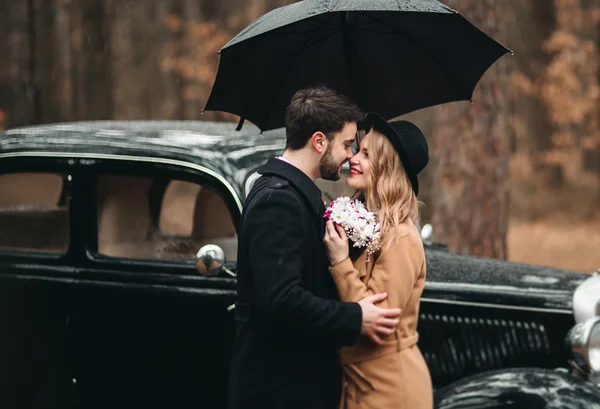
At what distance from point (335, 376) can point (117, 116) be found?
1737cm

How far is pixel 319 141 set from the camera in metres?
2.89

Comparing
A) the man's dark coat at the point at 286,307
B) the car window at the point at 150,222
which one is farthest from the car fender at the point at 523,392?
the car window at the point at 150,222

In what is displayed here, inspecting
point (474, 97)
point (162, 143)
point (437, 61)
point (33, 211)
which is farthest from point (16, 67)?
point (437, 61)

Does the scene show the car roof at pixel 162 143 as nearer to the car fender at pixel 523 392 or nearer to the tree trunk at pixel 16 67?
the car fender at pixel 523 392

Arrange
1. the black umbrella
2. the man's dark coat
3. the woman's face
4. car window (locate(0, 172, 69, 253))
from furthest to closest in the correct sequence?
car window (locate(0, 172, 69, 253)) → the black umbrella → the woman's face → the man's dark coat

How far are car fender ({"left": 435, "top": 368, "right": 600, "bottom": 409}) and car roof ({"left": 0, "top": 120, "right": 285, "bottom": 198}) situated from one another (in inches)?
51.4

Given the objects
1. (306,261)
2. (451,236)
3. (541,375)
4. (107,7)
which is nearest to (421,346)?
(541,375)

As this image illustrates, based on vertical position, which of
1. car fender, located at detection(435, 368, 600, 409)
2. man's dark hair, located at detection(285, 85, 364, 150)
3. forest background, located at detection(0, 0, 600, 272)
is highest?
forest background, located at detection(0, 0, 600, 272)

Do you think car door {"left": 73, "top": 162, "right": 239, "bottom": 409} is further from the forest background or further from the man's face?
the forest background

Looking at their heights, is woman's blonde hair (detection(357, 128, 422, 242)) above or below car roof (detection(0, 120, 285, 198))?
below

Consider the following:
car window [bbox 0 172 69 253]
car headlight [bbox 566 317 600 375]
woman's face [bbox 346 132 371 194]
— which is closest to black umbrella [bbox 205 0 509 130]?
woman's face [bbox 346 132 371 194]

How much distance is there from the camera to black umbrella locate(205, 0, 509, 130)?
11.6ft

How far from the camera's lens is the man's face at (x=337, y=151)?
291 cm

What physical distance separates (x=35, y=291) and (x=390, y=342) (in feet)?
6.84
